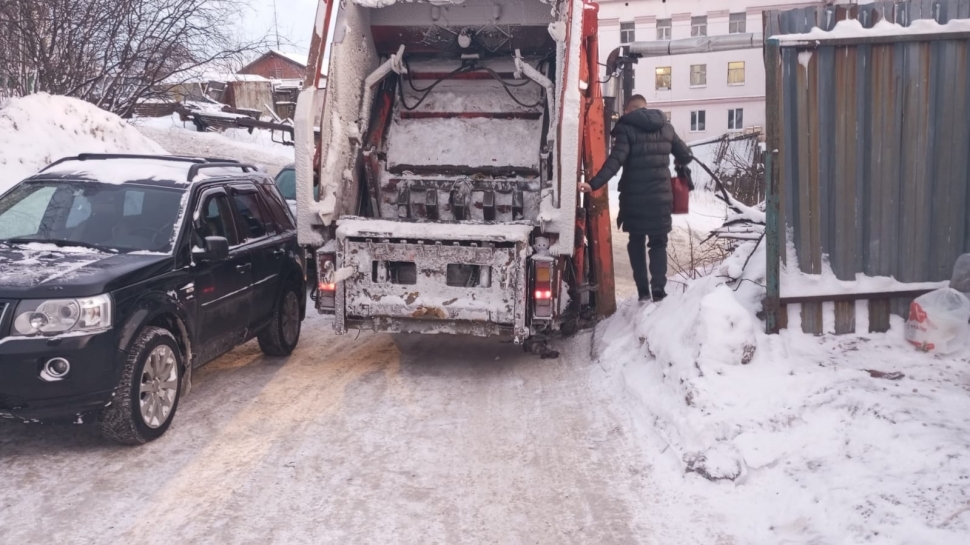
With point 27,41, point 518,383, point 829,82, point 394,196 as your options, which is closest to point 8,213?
point 394,196

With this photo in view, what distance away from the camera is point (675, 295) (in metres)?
7.21

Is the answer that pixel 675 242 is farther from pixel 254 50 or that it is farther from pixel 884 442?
pixel 884 442

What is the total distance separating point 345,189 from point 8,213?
107 inches

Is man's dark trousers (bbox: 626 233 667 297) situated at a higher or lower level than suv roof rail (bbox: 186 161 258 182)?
lower

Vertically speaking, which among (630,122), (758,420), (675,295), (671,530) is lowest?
(671,530)

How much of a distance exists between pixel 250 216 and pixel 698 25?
1752 inches

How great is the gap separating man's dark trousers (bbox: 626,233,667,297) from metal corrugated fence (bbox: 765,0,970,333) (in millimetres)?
2146

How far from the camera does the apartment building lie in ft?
153

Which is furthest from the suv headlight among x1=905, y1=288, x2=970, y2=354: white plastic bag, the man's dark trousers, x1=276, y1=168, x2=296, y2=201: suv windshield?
x1=276, y1=168, x2=296, y2=201: suv windshield

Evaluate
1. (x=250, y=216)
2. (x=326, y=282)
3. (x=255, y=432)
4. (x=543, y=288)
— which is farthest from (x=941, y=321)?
(x=250, y=216)

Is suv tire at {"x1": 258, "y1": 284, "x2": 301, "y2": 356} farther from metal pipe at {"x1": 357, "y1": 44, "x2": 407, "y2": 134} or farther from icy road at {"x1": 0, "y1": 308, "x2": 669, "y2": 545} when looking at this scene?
metal pipe at {"x1": 357, "y1": 44, "x2": 407, "y2": 134}

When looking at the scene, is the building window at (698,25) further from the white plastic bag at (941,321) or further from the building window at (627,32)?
the white plastic bag at (941,321)

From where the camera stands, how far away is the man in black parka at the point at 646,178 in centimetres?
770

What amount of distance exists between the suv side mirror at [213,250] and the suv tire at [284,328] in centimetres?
145
